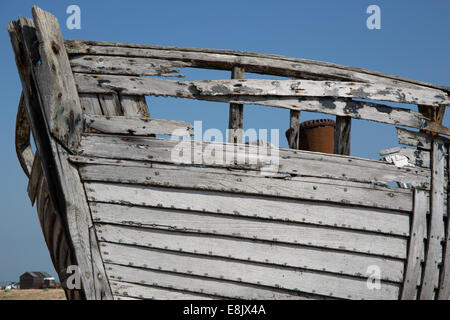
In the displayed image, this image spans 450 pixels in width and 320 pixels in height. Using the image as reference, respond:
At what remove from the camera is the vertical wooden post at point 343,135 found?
167 inches

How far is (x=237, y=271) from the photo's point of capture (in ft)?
13.1

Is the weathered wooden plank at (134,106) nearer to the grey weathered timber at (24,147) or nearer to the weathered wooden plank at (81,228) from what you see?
the weathered wooden plank at (81,228)

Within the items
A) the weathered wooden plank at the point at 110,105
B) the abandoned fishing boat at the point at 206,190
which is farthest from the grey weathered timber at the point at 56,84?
the weathered wooden plank at the point at 110,105

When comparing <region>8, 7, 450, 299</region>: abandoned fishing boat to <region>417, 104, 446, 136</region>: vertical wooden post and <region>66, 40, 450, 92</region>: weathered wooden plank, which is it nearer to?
<region>66, 40, 450, 92</region>: weathered wooden plank

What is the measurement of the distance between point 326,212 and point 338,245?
36cm

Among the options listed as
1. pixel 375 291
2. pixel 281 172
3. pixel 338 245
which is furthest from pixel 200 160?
pixel 375 291

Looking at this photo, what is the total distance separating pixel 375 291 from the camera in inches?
163

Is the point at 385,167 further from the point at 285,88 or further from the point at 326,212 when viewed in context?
the point at 285,88

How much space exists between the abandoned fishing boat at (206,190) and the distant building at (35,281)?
19.1m

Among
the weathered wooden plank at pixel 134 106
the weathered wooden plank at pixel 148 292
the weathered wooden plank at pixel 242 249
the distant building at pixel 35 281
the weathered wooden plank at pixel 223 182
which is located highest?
the weathered wooden plank at pixel 134 106

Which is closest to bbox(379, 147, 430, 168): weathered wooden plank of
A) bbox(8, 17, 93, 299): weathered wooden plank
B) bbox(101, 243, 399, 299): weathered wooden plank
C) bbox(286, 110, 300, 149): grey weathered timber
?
Answer: bbox(286, 110, 300, 149): grey weathered timber

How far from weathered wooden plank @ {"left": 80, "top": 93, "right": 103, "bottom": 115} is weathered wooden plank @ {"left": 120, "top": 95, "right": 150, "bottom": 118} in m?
0.26

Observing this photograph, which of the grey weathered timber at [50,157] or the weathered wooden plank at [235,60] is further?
the weathered wooden plank at [235,60]

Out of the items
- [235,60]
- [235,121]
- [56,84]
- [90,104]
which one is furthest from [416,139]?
[56,84]
